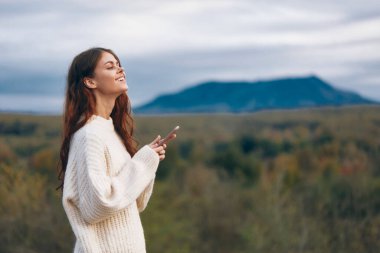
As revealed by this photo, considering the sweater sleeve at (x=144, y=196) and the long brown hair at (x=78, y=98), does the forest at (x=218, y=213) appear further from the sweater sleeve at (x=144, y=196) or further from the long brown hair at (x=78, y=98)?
the long brown hair at (x=78, y=98)

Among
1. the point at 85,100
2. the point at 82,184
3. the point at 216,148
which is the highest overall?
the point at 85,100

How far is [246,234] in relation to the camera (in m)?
19.9

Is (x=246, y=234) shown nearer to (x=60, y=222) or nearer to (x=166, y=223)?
(x=166, y=223)

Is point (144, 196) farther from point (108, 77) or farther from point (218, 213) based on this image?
point (218, 213)

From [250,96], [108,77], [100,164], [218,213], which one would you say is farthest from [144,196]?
[250,96]

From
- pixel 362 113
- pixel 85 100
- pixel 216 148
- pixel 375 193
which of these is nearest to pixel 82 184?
pixel 85 100

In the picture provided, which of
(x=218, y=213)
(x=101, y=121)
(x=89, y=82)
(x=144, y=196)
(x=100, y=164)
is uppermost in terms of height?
(x=89, y=82)

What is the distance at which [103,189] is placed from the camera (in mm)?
2371

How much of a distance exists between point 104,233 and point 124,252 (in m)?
0.08

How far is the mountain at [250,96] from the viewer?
4225 inches

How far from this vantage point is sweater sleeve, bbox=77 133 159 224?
93.2 inches

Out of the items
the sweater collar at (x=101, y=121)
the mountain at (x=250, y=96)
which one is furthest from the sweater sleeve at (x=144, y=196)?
the mountain at (x=250, y=96)

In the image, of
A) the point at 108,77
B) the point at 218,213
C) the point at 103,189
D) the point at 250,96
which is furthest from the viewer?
the point at 250,96

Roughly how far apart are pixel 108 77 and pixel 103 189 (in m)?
0.35
